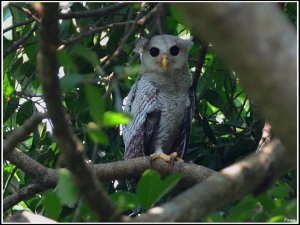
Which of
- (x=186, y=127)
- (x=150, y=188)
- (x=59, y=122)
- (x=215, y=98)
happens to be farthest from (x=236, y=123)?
(x=59, y=122)

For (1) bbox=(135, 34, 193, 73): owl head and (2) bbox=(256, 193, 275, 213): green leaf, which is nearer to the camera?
(2) bbox=(256, 193, 275, 213): green leaf

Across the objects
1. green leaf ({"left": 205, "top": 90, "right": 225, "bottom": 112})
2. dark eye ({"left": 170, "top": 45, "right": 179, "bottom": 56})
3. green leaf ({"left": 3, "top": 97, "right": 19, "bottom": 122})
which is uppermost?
dark eye ({"left": 170, "top": 45, "right": 179, "bottom": 56})

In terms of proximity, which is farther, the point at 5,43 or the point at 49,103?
the point at 5,43

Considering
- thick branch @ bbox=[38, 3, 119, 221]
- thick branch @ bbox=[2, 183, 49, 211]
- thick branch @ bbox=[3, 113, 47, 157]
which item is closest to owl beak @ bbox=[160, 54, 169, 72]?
thick branch @ bbox=[2, 183, 49, 211]

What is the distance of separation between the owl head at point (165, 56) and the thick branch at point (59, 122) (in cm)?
381

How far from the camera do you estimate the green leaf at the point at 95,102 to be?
1.69 meters

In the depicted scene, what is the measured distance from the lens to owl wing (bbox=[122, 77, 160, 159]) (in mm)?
5398

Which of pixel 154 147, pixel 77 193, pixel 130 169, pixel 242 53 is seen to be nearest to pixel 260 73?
pixel 242 53

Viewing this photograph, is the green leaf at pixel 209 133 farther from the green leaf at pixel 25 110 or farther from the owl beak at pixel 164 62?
the owl beak at pixel 164 62

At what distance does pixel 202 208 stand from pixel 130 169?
6.60ft

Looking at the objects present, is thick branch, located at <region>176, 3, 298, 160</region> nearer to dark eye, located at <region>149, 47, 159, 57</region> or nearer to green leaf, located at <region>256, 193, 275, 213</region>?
green leaf, located at <region>256, 193, 275, 213</region>

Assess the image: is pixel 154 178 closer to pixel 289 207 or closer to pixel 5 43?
pixel 289 207

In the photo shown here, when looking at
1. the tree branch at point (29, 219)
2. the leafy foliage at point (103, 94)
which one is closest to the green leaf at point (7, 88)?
the leafy foliage at point (103, 94)

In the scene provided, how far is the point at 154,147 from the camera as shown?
5.59 m
